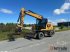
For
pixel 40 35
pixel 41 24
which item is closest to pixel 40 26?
pixel 41 24

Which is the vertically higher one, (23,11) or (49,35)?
(23,11)

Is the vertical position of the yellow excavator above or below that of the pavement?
above

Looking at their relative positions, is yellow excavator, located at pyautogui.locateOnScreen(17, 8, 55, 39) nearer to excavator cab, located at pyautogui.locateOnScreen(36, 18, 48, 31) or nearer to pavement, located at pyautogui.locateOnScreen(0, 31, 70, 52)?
excavator cab, located at pyautogui.locateOnScreen(36, 18, 48, 31)

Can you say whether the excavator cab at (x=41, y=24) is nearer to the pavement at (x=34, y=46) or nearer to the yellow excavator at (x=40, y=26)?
the yellow excavator at (x=40, y=26)

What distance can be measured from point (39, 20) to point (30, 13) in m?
2.35

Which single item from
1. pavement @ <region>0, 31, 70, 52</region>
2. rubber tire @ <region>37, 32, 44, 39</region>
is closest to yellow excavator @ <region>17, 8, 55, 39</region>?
rubber tire @ <region>37, 32, 44, 39</region>

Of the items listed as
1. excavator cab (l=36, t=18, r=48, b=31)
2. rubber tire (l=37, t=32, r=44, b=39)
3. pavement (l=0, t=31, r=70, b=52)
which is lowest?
pavement (l=0, t=31, r=70, b=52)

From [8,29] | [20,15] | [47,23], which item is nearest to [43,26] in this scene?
[47,23]

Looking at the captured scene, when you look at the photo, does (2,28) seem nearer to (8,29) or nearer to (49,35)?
(8,29)

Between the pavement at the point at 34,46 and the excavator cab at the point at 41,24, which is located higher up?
the excavator cab at the point at 41,24

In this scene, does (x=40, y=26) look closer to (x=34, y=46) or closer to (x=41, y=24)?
(x=41, y=24)

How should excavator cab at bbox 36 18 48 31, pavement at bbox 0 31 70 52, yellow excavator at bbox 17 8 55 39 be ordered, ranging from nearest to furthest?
pavement at bbox 0 31 70 52
yellow excavator at bbox 17 8 55 39
excavator cab at bbox 36 18 48 31

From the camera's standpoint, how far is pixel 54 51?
516 inches

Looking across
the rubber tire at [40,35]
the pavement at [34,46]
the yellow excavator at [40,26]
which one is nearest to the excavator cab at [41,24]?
the yellow excavator at [40,26]
